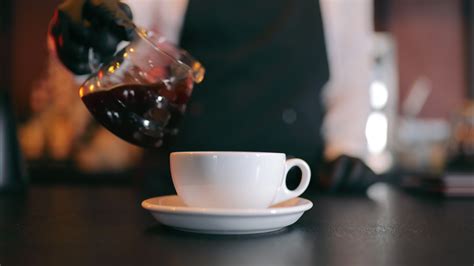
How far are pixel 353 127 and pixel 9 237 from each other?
1.31m

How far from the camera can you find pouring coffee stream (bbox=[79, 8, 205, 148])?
557 millimetres

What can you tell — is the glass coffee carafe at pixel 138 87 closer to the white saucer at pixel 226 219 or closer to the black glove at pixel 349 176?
the white saucer at pixel 226 219

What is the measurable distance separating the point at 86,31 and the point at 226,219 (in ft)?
1.35

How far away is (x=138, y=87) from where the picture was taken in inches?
21.9

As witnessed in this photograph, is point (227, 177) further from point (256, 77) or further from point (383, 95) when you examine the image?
point (383, 95)

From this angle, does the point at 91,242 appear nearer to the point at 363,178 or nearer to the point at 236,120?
the point at 363,178

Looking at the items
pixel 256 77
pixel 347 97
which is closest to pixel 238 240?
pixel 256 77

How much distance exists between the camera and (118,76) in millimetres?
554

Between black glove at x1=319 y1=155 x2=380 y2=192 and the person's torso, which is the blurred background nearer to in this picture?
the person's torso

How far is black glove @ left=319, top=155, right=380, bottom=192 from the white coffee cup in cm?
48

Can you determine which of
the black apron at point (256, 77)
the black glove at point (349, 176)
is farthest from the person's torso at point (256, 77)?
the black glove at point (349, 176)

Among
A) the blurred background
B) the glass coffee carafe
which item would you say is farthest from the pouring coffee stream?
the blurred background

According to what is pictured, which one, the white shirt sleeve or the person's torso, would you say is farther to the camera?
A: the white shirt sleeve

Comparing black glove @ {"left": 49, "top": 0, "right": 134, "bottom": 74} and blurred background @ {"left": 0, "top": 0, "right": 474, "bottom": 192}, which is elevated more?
black glove @ {"left": 49, "top": 0, "right": 134, "bottom": 74}
